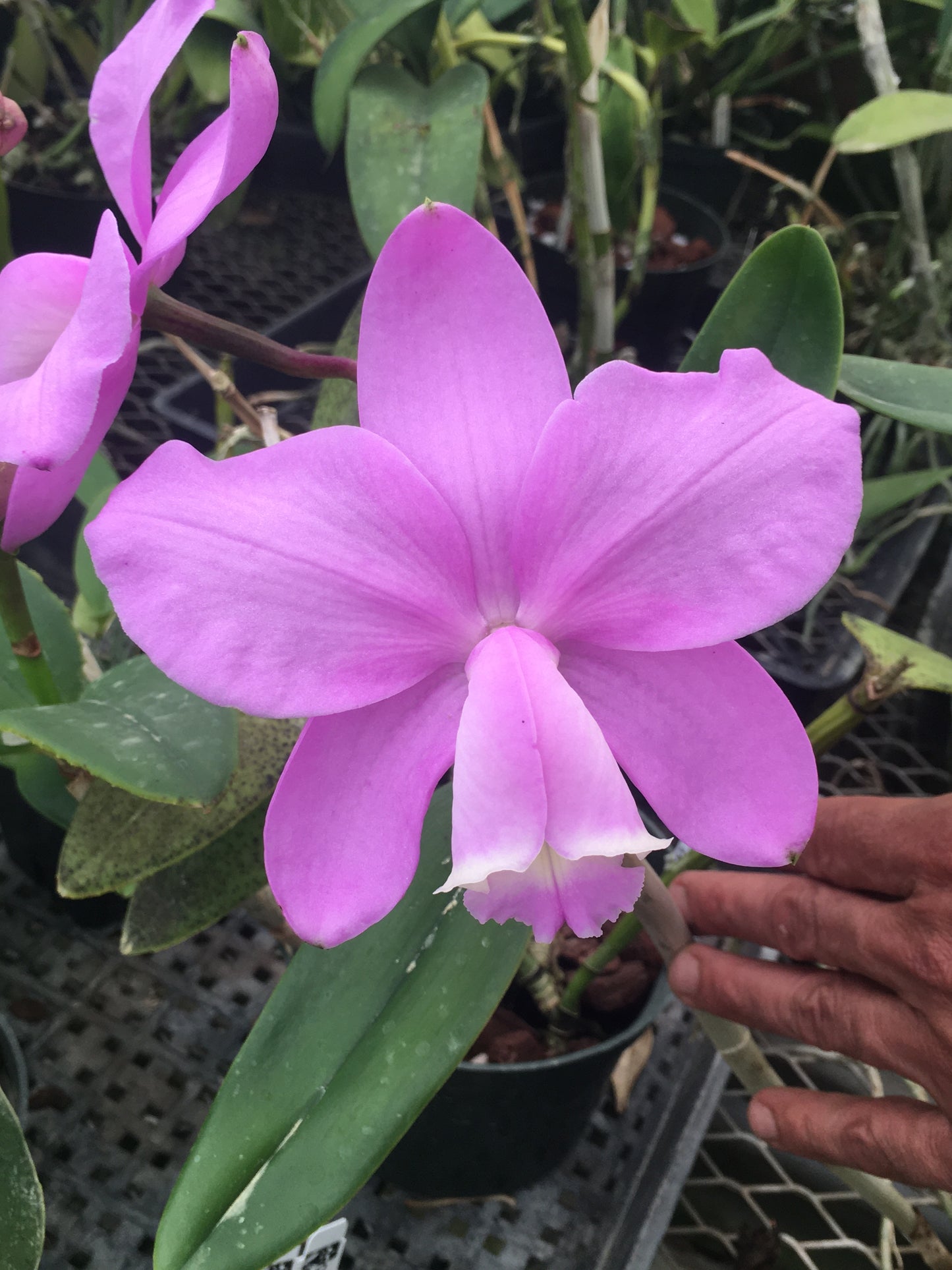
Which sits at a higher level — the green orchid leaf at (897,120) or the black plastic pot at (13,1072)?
the green orchid leaf at (897,120)

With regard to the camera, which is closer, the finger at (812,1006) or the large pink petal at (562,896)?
the large pink petal at (562,896)

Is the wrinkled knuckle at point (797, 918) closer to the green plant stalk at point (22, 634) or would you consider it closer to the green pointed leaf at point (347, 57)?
the green plant stalk at point (22, 634)

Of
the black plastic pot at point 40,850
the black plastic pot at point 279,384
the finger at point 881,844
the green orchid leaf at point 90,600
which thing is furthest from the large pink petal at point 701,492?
the black plastic pot at point 279,384

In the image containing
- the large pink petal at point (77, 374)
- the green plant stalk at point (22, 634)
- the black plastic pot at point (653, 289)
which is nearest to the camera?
the large pink petal at point (77, 374)

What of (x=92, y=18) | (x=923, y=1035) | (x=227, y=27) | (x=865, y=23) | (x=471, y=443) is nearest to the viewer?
(x=471, y=443)

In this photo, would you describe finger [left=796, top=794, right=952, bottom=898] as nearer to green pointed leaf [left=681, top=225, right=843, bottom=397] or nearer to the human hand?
the human hand

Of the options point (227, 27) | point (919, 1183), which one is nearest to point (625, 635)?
point (919, 1183)

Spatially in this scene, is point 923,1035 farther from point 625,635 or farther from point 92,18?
point 92,18

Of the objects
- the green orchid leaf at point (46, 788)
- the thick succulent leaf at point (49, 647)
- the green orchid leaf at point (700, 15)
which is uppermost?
the green orchid leaf at point (700, 15)

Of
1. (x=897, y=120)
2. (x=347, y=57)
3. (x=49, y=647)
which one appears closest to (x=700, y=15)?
(x=897, y=120)
